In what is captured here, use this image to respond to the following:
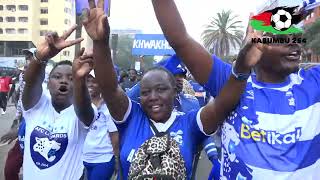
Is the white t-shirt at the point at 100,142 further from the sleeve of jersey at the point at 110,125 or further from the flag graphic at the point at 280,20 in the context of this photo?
the flag graphic at the point at 280,20

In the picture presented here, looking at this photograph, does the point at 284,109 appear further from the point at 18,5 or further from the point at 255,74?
the point at 18,5

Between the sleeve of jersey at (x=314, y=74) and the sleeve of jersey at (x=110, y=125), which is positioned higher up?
the sleeve of jersey at (x=314, y=74)

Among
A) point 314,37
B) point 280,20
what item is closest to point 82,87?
point 280,20

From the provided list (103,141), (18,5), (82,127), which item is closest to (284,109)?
(82,127)

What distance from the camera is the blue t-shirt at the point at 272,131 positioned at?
233cm

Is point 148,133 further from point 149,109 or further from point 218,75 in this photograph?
point 218,75

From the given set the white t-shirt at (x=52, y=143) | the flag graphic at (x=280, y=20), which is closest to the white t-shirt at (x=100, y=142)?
the white t-shirt at (x=52, y=143)

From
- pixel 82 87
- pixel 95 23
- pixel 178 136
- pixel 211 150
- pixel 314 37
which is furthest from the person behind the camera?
pixel 314 37

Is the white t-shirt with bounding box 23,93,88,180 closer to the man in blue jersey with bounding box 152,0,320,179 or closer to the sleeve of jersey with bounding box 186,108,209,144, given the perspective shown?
the sleeve of jersey with bounding box 186,108,209,144

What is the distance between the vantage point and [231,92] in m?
2.37

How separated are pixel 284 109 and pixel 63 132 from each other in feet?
5.59

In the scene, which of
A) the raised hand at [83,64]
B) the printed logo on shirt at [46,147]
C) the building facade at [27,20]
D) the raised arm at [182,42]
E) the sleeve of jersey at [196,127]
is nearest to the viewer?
the raised arm at [182,42]

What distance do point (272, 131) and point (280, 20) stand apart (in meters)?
0.57

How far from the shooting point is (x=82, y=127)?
3498mm
